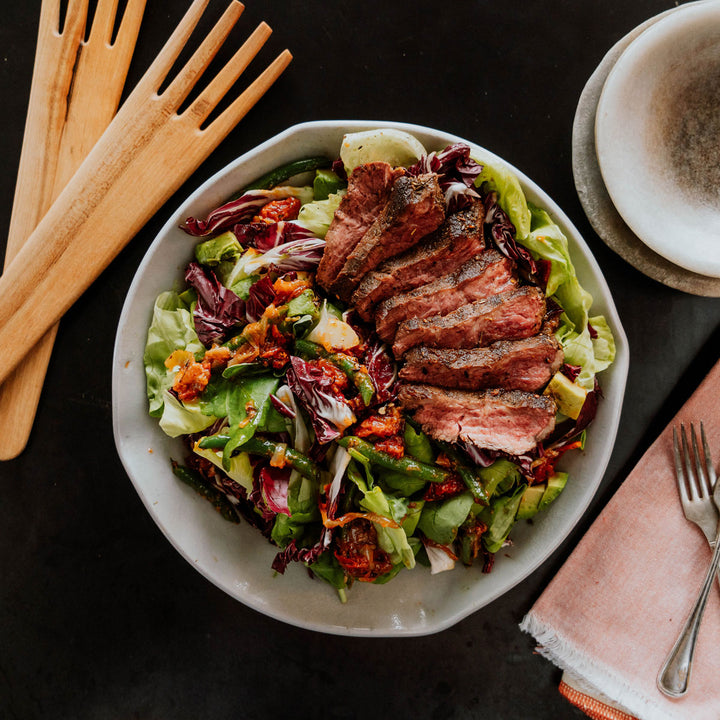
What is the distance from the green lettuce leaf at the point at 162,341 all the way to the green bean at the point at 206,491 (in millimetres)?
299

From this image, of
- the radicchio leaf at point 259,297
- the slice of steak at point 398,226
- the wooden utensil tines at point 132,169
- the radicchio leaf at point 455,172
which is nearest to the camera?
the slice of steak at point 398,226

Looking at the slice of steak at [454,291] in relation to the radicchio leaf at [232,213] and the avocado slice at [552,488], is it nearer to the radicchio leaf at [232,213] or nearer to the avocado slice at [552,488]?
the radicchio leaf at [232,213]

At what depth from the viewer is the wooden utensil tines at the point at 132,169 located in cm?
273

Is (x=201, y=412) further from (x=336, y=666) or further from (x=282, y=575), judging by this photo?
(x=336, y=666)

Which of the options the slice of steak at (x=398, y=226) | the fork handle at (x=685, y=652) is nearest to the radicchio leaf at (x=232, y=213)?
the slice of steak at (x=398, y=226)

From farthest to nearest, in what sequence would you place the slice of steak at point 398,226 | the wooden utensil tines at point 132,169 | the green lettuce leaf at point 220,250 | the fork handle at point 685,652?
the fork handle at point 685,652 < the wooden utensil tines at point 132,169 < the green lettuce leaf at point 220,250 < the slice of steak at point 398,226

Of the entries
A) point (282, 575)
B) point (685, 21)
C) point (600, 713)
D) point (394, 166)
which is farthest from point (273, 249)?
point (600, 713)

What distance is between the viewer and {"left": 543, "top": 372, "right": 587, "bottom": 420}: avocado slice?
7.95 ft

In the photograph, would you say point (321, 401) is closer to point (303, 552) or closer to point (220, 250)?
point (303, 552)

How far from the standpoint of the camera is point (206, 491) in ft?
9.06

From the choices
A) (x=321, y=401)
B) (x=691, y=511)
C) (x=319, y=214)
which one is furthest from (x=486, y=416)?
(x=691, y=511)

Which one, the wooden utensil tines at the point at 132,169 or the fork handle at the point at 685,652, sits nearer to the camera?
the wooden utensil tines at the point at 132,169

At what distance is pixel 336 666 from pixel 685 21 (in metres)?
3.69

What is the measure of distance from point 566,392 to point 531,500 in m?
0.57
